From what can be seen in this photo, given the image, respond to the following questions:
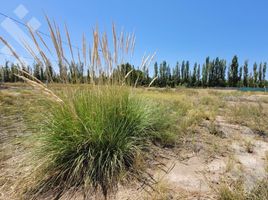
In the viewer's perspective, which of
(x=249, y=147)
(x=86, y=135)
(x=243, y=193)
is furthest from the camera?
(x=249, y=147)

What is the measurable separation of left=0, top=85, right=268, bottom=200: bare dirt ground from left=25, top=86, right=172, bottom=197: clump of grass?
159 mm

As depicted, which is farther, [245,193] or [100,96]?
[100,96]

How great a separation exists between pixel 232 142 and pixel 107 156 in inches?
61.8

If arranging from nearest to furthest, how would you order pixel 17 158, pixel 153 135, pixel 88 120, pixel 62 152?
pixel 62 152 < pixel 88 120 < pixel 17 158 < pixel 153 135

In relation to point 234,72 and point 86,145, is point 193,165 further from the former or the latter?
point 234,72

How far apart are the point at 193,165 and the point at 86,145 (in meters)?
0.95

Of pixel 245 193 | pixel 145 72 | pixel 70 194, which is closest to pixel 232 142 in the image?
pixel 245 193

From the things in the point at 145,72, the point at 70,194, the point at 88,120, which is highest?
the point at 145,72

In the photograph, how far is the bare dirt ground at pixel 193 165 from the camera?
4.15 ft

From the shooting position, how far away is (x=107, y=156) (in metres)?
1.46

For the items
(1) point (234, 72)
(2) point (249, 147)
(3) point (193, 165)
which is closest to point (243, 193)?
(3) point (193, 165)

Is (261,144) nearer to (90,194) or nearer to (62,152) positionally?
(90,194)

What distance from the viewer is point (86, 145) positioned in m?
1.53

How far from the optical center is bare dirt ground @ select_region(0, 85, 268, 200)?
1.26m
